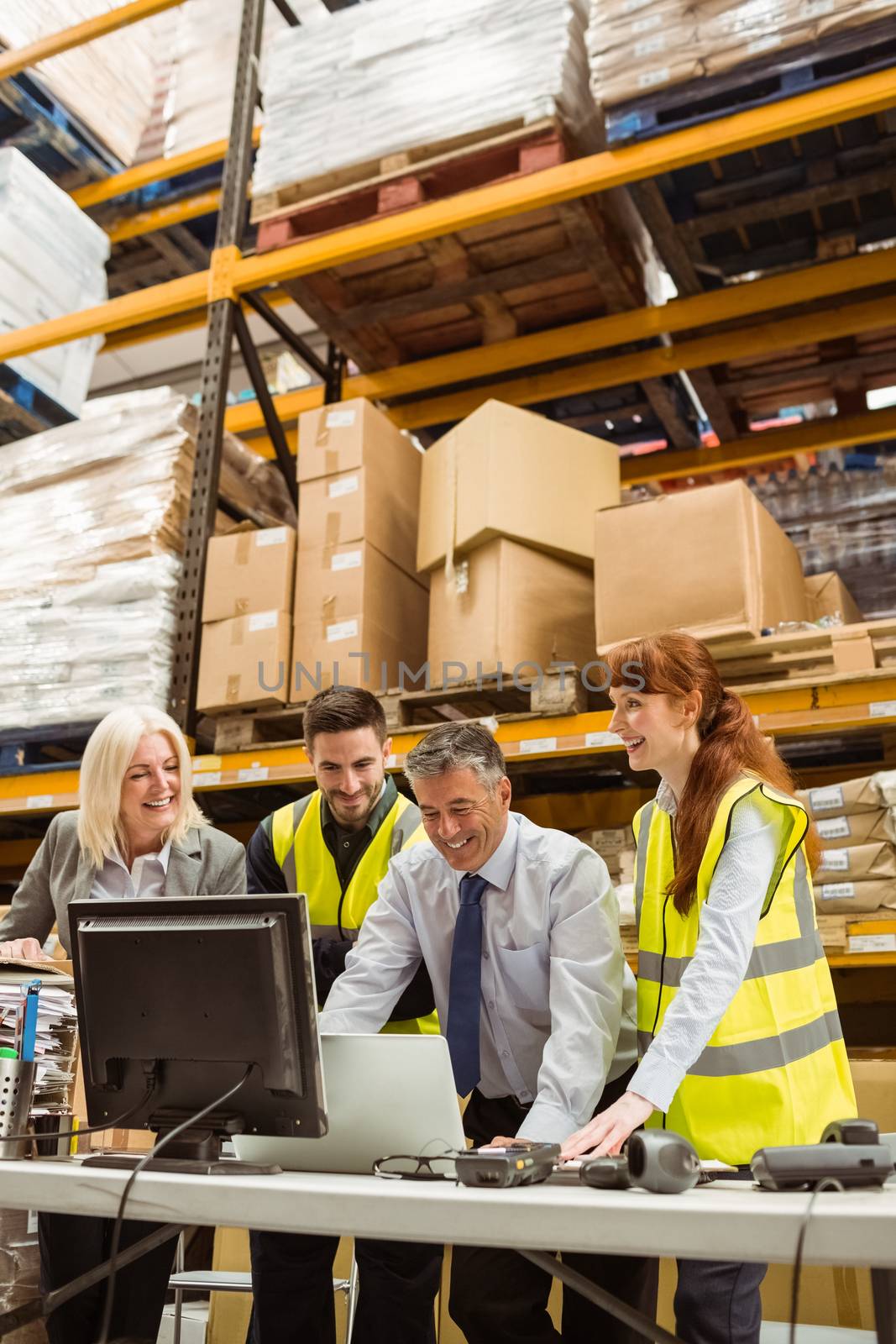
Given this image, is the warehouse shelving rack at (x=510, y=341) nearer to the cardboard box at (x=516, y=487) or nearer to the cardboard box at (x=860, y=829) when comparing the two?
the cardboard box at (x=860, y=829)

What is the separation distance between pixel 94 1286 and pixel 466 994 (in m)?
0.99

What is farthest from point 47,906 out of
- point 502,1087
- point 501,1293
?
point 501,1293

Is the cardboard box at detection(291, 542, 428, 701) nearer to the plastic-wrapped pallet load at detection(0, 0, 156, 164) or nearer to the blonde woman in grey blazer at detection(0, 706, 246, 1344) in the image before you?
the blonde woman in grey blazer at detection(0, 706, 246, 1344)

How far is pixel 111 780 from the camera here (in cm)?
280

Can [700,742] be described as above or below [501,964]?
above

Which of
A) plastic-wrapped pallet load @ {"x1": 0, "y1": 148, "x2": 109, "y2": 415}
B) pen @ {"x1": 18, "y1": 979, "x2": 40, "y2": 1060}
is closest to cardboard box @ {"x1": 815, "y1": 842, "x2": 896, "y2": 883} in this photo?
pen @ {"x1": 18, "y1": 979, "x2": 40, "y2": 1060}

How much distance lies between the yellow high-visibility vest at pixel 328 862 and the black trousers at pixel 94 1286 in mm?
829

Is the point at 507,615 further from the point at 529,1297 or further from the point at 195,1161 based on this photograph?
the point at 195,1161

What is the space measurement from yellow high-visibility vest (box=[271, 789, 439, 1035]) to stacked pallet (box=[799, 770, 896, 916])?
1.42 metres

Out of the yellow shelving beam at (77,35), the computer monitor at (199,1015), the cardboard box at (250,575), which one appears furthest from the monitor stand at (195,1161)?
the yellow shelving beam at (77,35)

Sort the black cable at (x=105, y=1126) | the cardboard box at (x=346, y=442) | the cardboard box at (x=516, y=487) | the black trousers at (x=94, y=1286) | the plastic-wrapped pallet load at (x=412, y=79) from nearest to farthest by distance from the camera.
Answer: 1. the black cable at (x=105, y=1126)
2. the black trousers at (x=94, y=1286)
3. the cardboard box at (x=516, y=487)
4. the plastic-wrapped pallet load at (x=412, y=79)
5. the cardboard box at (x=346, y=442)

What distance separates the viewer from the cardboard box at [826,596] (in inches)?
177

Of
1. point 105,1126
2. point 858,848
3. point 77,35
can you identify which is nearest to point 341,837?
point 105,1126

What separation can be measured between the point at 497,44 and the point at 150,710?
330cm
